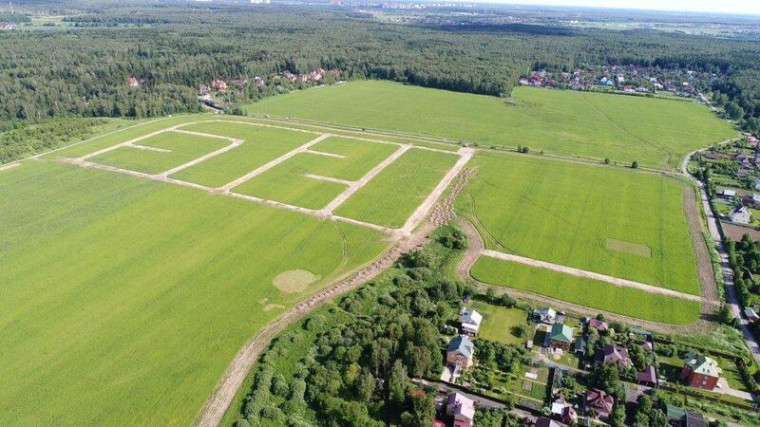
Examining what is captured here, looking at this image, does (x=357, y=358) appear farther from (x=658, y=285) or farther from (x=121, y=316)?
(x=658, y=285)

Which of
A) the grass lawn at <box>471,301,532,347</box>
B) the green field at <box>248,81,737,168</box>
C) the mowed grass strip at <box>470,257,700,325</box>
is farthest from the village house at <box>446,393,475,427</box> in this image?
the green field at <box>248,81,737,168</box>

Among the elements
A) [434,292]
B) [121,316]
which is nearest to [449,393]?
[434,292]

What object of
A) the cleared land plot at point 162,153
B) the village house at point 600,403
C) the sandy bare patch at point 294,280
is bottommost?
the sandy bare patch at point 294,280

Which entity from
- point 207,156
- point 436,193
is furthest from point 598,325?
point 207,156

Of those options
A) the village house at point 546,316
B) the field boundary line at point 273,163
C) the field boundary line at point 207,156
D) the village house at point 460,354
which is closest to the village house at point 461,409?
the village house at point 460,354

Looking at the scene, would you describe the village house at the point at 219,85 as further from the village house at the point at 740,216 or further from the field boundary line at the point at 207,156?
the village house at the point at 740,216

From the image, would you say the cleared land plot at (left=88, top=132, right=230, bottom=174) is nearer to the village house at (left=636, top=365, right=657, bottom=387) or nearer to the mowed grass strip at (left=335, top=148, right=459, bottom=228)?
the mowed grass strip at (left=335, top=148, right=459, bottom=228)
